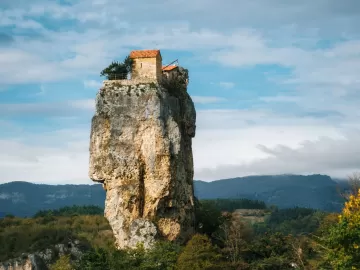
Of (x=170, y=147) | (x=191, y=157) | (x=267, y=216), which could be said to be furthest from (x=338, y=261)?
(x=267, y=216)

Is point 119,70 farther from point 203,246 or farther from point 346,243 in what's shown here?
point 346,243

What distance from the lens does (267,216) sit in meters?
159

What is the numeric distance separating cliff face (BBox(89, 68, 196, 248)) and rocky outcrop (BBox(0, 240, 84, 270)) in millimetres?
3222

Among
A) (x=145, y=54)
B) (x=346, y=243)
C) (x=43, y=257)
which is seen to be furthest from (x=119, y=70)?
(x=346, y=243)

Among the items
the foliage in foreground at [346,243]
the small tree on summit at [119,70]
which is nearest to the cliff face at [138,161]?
the small tree on summit at [119,70]

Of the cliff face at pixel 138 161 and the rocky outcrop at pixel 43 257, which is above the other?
the cliff face at pixel 138 161

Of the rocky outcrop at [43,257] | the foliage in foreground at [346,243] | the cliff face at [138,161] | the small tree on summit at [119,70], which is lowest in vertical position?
the rocky outcrop at [43,257]

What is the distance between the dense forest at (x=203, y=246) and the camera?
32438 mm

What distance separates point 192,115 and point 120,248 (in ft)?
44.1

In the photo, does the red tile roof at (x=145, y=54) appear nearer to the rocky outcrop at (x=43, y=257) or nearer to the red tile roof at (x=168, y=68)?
the red tile roof at (x=168, y=68)

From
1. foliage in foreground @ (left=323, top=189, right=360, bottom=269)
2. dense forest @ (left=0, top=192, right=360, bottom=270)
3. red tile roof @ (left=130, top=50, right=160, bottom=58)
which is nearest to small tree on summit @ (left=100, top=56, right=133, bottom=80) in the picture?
red tile roof @ (left=130, top=50, right=160, bottom=58)

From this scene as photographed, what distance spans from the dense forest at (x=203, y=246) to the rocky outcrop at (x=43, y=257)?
33cm

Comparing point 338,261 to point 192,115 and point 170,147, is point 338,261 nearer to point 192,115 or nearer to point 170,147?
point 170,147

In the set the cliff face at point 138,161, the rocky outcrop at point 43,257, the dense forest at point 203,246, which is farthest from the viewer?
the cliff face at point 138,161
